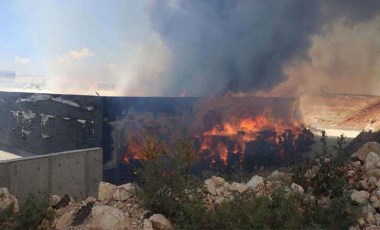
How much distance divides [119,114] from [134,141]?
2.96ft

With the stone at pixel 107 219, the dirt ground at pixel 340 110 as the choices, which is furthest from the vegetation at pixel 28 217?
the dirt ground at pixel 340 110

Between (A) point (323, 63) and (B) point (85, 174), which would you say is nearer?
(B) point (85, 174)

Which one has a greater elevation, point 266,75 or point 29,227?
point 266,75

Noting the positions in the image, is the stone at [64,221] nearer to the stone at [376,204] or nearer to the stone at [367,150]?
the stone at [376,204]

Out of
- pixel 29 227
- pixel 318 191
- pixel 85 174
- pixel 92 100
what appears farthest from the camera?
pixel 92 100

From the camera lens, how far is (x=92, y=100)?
9.78 meters

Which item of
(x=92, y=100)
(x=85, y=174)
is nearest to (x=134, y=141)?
(x=92, y=100)

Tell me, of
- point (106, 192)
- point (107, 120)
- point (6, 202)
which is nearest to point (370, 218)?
point (106, 192)

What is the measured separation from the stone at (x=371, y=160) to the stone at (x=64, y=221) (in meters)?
4.76

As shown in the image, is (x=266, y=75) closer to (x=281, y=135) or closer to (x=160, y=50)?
(x=281, y=135)

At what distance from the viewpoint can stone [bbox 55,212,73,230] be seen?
4455 mm

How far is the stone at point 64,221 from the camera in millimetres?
4455

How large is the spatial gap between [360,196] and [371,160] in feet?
3.90

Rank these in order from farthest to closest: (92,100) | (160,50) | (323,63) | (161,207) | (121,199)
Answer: (323,63), (160,50), (92,100), (121,199), (161,207)
